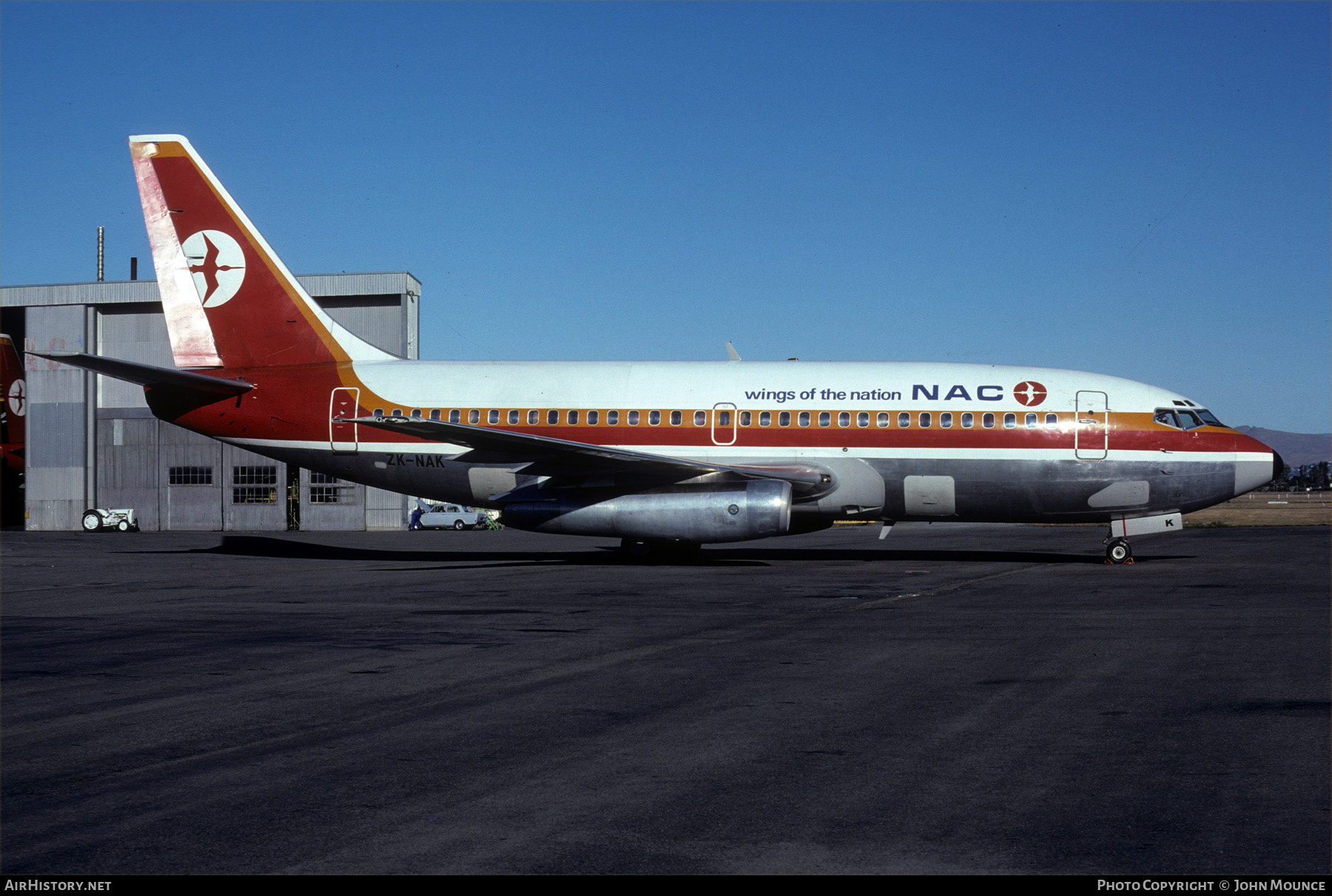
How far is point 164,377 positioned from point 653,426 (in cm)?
1074

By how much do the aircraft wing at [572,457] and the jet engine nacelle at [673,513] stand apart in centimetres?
50

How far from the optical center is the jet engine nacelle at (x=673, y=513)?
21.8m

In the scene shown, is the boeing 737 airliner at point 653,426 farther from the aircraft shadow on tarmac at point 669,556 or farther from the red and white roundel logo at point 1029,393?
the aircraft shadow on tarmac at point 669,556

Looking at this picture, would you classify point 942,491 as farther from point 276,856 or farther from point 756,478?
point 276,856

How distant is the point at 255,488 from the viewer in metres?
48.9

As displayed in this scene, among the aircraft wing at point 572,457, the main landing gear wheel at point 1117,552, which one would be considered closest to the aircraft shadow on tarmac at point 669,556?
the main landing gear wheel at point 1117,552

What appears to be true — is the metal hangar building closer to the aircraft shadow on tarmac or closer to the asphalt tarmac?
the aircraft shadow on tarmac

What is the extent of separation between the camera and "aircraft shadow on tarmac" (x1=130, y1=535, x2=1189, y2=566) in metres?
24.7

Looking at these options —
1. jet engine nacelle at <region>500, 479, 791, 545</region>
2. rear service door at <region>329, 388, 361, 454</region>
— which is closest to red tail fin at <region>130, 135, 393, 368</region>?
rear service door at <region>329, 388, 361, 454</region>

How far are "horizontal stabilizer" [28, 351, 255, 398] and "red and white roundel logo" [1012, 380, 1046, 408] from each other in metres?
17.1

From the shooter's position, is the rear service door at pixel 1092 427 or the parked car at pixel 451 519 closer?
the rear service door at pixel 1092 427

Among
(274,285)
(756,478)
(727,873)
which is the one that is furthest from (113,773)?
(274,285)

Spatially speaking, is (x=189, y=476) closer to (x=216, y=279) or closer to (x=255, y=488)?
(x=255, y=488)

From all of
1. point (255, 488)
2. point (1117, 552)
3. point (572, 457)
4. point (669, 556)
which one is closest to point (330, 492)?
point (255, 488)
